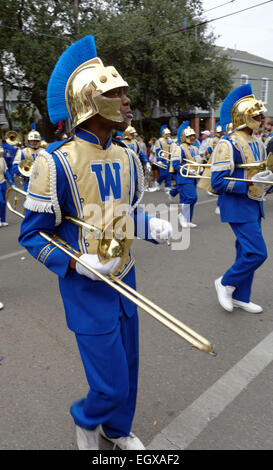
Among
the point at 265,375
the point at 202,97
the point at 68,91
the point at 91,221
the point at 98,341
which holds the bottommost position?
the point at 265,375

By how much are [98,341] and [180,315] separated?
2.15 meters

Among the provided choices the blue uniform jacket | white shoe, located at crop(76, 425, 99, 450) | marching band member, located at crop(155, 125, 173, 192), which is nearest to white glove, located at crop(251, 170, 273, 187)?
the blue uniform jacket

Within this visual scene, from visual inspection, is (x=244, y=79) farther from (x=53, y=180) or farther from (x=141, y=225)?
(x=53, y=180)

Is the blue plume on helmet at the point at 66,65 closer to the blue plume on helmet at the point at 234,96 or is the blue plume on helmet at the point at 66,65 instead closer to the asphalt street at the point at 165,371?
the asphalt street at the point at 165,371

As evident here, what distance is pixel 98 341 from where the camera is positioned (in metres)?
1.78

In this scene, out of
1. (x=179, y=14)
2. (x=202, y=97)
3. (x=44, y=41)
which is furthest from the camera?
(x=202, y=97)

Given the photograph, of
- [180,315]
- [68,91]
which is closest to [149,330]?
[180,315]

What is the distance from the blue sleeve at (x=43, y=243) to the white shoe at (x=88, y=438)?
2.82 ft

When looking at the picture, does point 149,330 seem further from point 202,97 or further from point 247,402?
point 202,97

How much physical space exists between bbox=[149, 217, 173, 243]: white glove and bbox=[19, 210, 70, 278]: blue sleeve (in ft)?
1.68

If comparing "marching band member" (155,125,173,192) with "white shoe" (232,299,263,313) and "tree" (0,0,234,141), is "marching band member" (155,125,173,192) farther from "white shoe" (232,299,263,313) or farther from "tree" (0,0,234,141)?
"white shoe" (232,299,263,313)

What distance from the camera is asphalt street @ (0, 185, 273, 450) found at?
2.31 meters

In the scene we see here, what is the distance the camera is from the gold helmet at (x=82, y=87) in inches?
69.1

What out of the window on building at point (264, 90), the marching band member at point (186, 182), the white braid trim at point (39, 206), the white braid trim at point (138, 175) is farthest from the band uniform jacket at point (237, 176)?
the window on building at point (264, 90)
